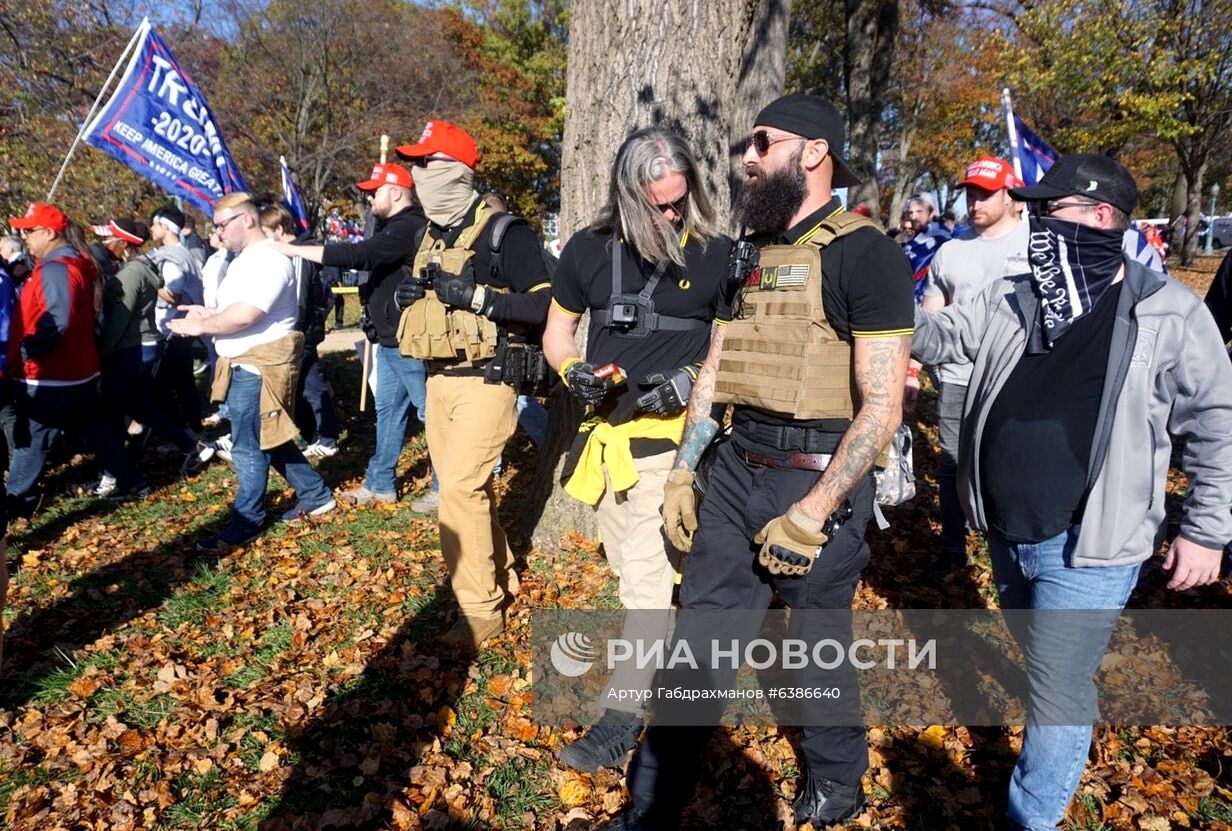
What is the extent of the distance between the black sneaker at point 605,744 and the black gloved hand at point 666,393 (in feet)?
4.45

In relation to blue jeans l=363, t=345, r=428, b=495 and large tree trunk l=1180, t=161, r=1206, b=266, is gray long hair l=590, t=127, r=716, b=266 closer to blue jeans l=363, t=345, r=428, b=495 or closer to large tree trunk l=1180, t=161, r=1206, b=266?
blue jeans l=363, t=345, r=428, b=495

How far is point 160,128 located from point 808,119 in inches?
269

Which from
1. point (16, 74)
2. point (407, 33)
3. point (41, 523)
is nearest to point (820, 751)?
point (41, 523)

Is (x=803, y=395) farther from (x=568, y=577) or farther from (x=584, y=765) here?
(x=568, y=577)

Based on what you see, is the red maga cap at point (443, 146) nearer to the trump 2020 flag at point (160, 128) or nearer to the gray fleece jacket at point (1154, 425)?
the gray fleece jacket at point (1154, 425)

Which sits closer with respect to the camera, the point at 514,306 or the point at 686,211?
the point at 686,211

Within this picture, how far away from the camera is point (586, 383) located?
2926 millimetres

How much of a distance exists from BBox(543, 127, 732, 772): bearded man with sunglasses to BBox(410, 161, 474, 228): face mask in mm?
1018

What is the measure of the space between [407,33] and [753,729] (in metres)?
27.8

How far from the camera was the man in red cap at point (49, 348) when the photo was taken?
530 centimetres

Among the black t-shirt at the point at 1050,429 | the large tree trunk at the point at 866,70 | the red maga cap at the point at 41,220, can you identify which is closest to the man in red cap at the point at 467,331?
the black t-shirt at the point at 1050,429

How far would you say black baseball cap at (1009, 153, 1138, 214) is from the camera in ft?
7.66

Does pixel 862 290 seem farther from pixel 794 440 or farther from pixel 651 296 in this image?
pixel 651 296

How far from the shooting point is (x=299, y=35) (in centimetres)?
2319
